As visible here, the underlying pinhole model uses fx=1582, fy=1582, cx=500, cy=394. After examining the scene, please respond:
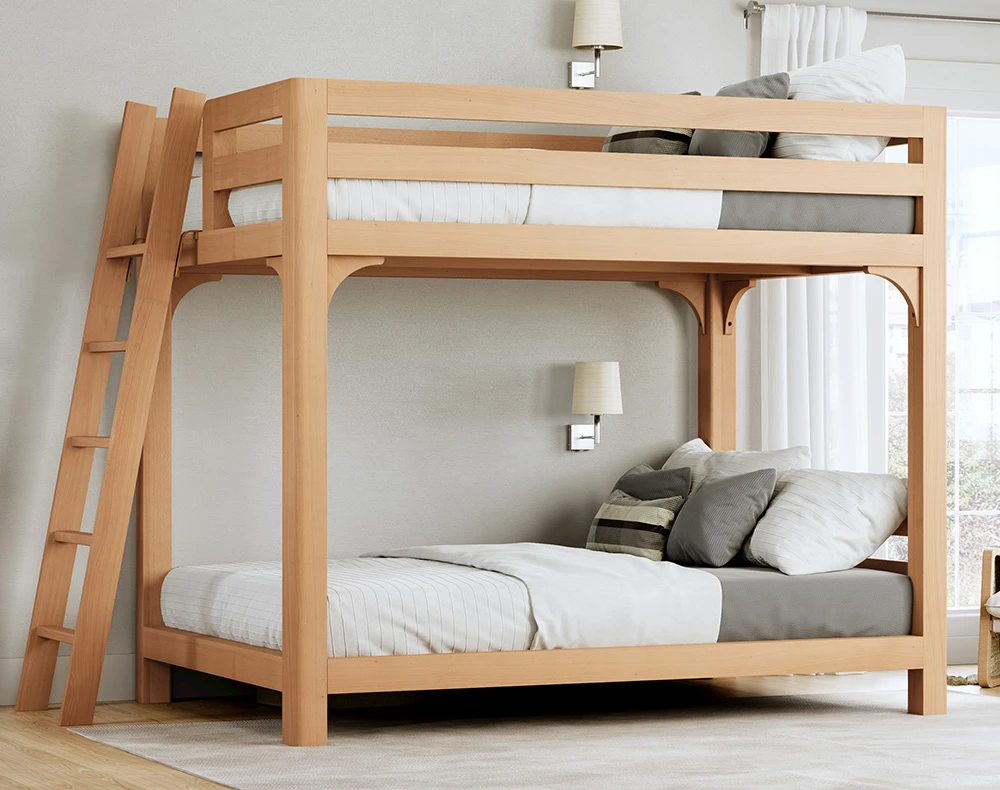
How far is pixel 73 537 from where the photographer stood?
15.5ft

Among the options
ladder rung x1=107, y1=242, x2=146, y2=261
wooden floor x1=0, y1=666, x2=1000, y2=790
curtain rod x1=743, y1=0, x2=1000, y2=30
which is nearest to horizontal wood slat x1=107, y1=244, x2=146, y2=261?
ladder rung x1=107, y1=242, x2=146, y2=261

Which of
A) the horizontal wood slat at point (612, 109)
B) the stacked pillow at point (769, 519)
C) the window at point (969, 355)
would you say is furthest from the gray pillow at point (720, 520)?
the window at point (969, 355)

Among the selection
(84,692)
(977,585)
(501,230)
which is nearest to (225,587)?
(84,692)

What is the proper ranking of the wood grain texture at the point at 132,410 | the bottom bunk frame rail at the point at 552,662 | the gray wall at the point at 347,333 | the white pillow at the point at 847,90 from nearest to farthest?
the bottom bunk frame rail at the point at 552,662, the wood grain texture at the point at 132,410, the white pillow at the point at 847,90, the gray wall at the point at 347,333

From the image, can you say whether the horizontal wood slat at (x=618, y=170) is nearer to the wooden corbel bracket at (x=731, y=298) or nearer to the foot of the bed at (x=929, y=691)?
the wooden corbel bracket at (x=731, y=298)

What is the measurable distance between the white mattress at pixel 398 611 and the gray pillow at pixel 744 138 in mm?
1381

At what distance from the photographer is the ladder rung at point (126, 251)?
4.68 meters

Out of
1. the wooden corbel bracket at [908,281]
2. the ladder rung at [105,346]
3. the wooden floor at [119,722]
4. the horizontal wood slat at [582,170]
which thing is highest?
the horizontal wood slat at [582,170]

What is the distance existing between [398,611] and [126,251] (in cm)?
145

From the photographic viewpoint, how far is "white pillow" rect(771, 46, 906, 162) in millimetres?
4676

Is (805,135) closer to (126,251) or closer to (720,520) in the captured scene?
(720,520)

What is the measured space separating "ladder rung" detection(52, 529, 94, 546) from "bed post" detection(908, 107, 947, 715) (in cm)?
245

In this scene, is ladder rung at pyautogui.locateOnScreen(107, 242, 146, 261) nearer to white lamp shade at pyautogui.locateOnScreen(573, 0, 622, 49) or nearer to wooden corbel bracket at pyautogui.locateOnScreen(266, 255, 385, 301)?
wooden corbel bracket at pyautogui.locateOnScreen(266, 255, 385, 301)

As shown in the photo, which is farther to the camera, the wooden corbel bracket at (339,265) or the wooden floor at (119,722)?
the wooden corbel bracket at (339,265)
